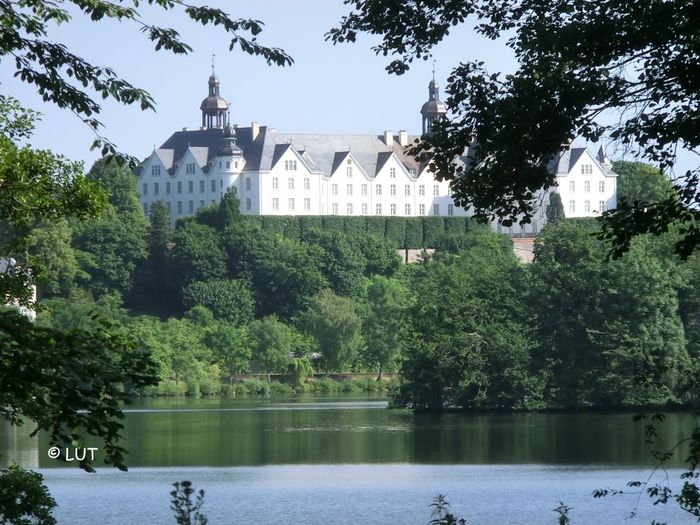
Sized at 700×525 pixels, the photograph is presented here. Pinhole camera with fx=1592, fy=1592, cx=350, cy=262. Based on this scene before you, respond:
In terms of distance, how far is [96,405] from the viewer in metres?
6.76

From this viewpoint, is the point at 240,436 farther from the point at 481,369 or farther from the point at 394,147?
the point at 394,147

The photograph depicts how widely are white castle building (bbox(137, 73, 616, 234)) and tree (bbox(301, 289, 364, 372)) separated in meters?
39.7

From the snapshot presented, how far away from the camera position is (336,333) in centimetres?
5981

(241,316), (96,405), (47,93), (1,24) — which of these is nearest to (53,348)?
(96,405)

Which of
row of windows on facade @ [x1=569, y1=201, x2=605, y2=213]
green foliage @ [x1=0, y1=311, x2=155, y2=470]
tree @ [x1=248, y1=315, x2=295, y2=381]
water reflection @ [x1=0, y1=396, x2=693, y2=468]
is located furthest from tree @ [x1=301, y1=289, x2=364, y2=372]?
green foliage @ [x1=0, y1=311, x2=155, y2=470]

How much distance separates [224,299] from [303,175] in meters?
34.6

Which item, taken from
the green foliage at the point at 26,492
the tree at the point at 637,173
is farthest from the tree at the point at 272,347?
the green foliage at the point at 26,492

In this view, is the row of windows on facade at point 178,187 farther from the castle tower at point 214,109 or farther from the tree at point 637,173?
the tree at point 637,173

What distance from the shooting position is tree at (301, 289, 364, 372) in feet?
193

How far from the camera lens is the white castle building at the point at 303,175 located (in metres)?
103

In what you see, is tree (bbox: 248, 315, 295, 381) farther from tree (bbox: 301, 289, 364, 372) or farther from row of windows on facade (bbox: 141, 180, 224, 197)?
row of windows on facade (bbox: 141, 180, 224, 197)

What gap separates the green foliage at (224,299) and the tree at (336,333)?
23.8 ft

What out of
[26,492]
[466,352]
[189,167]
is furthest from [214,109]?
[26,492]

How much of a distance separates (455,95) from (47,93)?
103 inches
